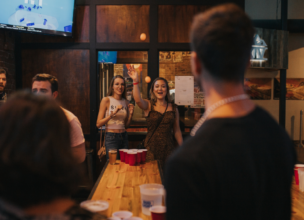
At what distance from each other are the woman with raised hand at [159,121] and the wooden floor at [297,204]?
1.73 meters

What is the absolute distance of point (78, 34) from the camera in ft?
15.3

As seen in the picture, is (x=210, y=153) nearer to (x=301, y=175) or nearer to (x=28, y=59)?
(x=301, y=175)

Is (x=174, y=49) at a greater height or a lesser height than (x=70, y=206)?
greater

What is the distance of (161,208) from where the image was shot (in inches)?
55.9

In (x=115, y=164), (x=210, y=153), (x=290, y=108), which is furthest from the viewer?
(x=290, y=108)

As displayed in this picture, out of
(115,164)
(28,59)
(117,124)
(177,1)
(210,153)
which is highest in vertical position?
(177,1)

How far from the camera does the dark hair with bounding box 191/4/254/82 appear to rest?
29.3 inches

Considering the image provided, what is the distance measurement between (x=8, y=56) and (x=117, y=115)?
2.13 metres

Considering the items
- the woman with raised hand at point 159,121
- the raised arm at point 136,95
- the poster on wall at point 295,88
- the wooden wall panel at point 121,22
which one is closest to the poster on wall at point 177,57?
the wooden wall panel at point 121,22

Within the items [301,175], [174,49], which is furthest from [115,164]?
[174,49]

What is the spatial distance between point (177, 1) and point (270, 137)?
4289 millimetres

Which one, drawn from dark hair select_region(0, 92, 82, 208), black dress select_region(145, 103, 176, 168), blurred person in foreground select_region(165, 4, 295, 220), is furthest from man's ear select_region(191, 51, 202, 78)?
black dress select_region(145, 103, 176, 168)

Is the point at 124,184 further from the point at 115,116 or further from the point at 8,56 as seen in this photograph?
the point at 8,56

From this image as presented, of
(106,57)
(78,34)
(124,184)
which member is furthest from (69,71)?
(124,184)
